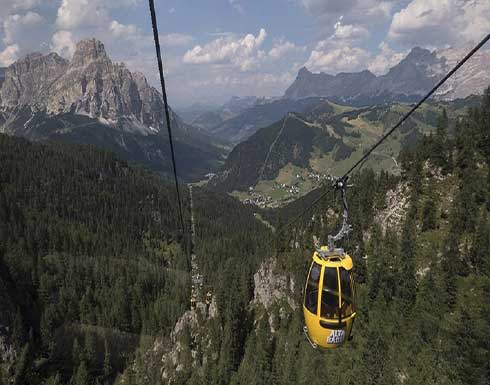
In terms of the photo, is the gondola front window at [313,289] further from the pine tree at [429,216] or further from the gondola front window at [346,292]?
the pine tree at [429,216]

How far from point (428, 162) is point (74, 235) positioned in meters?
175

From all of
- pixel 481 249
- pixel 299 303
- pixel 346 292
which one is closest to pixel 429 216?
pixel 481 249

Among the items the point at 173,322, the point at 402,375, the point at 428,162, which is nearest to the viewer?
the point at 402,375

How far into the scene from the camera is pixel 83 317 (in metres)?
152

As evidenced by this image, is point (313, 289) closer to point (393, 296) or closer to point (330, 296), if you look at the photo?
point (330, 296)

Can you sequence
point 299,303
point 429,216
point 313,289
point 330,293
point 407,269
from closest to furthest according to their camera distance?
point 330,293 < point 313,289 < point 407,269 < point 429,216 < point 299,303

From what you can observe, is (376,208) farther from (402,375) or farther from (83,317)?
(83,317)

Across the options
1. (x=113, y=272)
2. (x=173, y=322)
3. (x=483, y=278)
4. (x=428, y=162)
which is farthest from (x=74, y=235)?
(x=483, y=278)

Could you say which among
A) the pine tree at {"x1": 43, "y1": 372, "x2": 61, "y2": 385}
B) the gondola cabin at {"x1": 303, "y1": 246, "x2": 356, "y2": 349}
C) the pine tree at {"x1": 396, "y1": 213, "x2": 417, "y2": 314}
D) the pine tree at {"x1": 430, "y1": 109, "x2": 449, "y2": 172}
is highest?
the gondola cabin at {"x1": 303, "y1": 246, "x2": 356, "y2": 349}

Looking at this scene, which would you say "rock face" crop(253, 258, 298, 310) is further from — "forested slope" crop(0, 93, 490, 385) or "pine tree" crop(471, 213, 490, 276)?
"pine tree" crop(471, 213, 490, 276)

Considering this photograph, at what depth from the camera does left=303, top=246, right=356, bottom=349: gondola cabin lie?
65.1ft

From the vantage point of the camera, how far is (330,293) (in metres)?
20.0

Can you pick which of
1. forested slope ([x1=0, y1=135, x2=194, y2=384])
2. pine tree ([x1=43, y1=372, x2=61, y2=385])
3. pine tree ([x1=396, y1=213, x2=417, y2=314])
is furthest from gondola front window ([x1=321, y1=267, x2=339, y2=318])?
pine tree ([x1=43, y1=372, x2=61, y2=385])

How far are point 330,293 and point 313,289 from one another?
1074mm
